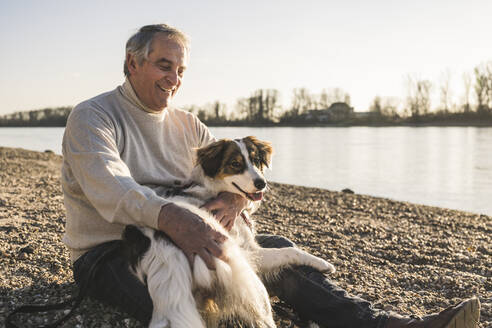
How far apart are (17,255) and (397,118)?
7512 cm

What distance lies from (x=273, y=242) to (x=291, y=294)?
1.69ft

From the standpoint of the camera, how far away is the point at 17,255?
15.5 ft

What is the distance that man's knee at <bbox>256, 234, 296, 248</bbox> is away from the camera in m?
3.52

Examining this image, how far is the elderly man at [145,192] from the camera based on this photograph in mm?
2678

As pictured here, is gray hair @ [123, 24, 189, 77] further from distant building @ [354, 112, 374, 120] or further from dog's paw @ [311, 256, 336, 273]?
distant building @ [354, 112, 374, 120]

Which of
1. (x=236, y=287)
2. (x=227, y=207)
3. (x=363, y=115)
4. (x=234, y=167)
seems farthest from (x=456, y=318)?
(x=363, y=115)

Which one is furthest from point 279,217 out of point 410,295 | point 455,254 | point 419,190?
A: point 419,190

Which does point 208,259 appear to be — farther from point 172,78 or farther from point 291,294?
point 172,78

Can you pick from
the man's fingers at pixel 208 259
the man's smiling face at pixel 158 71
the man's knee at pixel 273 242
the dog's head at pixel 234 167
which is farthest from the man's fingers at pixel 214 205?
the man's smiling face at pixel 158 71

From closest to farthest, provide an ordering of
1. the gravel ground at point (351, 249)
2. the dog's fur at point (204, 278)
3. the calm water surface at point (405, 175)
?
the dog's fur at point (204, 278) < the gravel ground at point (351, 249) < the calm water surface at point (405, 175)

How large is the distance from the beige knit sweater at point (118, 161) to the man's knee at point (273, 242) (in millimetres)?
858

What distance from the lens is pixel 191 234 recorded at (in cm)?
256

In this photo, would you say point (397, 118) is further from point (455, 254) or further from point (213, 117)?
point (455, 254)

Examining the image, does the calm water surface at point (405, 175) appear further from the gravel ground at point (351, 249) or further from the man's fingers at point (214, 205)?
the man's fingers at point (214, 205)
